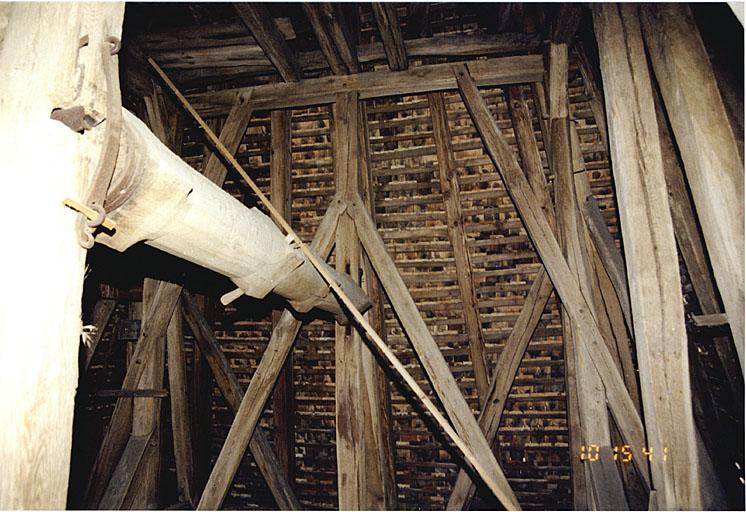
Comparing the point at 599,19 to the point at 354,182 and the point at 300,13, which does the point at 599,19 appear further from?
the point at 300,13

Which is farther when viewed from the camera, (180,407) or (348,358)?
(180,407)

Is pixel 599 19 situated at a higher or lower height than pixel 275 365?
higher

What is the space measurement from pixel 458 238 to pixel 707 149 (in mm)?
2196

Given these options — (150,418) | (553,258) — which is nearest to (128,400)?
(150,418)

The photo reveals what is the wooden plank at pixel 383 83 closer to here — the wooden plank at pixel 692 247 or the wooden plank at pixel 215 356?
the wooden plank at pixel 692 247

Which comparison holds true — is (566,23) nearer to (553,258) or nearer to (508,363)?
(553,258)

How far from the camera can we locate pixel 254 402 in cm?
277

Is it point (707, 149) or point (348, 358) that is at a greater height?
point (707, 149)

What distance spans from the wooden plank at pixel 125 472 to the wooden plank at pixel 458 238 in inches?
97.9

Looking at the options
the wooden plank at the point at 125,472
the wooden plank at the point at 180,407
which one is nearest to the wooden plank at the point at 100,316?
the wooden plank at the point at 180,407

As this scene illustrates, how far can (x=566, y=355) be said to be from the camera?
294cm

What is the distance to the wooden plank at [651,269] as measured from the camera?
1.36 m

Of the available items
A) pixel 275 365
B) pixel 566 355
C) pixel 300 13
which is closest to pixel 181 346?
pixel 275 365

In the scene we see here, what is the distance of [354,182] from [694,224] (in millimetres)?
1989
